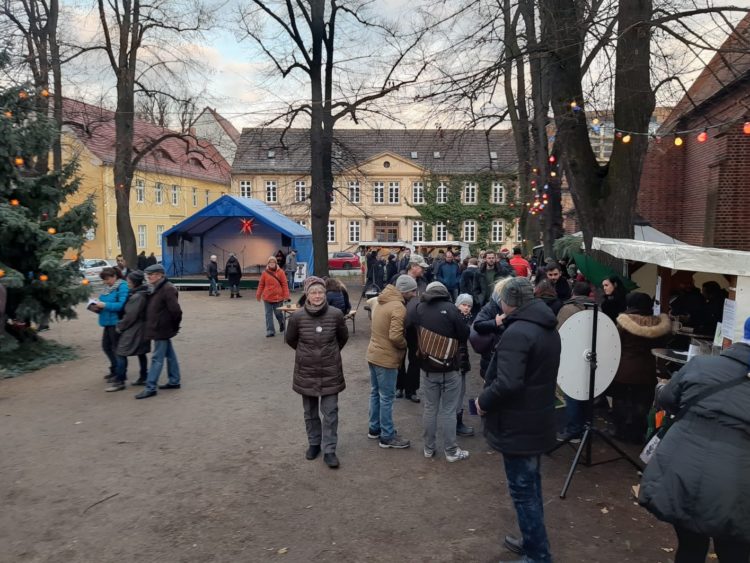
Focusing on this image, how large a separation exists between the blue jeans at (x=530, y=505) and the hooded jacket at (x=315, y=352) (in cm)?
215

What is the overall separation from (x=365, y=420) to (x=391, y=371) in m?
1.26

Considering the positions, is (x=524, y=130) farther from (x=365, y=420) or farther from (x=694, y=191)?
(x=365, y=420)

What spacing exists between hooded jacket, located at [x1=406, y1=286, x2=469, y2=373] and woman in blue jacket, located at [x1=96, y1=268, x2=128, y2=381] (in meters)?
4.85

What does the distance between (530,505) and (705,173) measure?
757 inches

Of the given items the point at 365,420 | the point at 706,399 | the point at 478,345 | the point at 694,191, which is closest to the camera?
the point at 706,399

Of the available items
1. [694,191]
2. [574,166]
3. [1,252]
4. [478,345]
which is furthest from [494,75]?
[694,191]

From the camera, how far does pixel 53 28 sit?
18.3 metres

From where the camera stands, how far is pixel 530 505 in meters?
3.52

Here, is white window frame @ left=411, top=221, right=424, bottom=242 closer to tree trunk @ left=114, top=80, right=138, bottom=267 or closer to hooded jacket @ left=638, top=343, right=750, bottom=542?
tree trunk @ left=114, top=80, right=138, bottom=267

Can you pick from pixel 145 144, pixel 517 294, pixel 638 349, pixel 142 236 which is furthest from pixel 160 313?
pixel 142 236

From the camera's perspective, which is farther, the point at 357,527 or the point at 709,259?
the point at 709,259

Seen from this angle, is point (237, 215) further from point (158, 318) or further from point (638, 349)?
point (638, 349)

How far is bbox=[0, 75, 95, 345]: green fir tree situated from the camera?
366 inches

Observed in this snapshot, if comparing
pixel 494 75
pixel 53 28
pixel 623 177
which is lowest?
pixel 623 177
